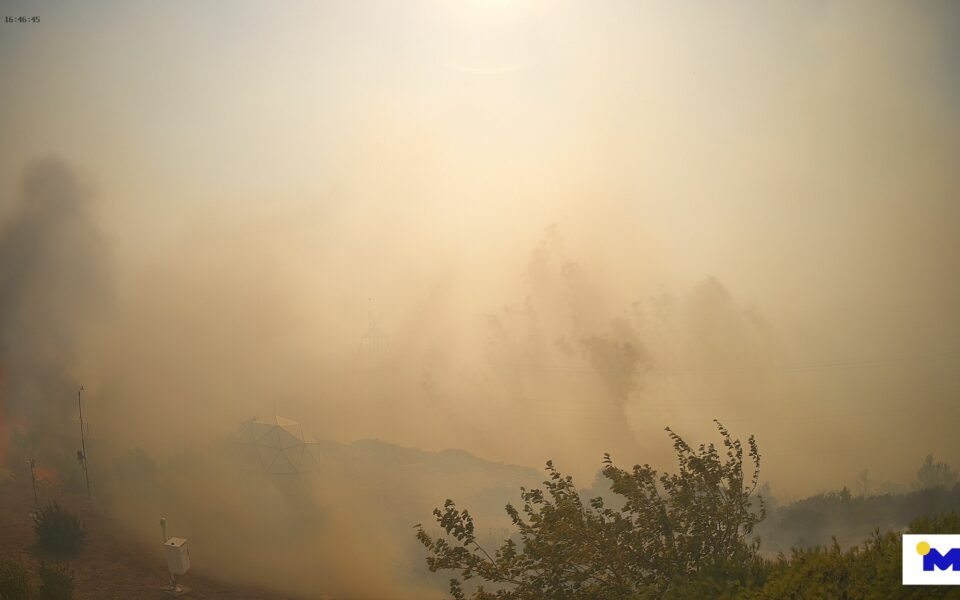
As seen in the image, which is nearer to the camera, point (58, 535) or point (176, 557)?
point (176, 557)

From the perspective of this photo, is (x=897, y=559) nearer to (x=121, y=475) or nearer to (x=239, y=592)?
(x=239, y=592)

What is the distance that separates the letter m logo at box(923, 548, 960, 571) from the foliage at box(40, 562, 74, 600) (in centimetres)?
1835

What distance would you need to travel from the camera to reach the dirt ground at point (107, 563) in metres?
17.2

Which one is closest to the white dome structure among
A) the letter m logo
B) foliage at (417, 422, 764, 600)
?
foliage at (417, 422, 764, 600)

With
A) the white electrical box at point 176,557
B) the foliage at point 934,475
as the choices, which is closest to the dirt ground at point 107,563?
the white electrical box at point 176,557

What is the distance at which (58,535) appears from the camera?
1833cm

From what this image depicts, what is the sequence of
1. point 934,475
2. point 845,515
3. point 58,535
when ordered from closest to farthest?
point 58,535, point 845,515, point 934,475

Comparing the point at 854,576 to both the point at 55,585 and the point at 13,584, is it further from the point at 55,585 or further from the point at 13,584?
the point at 13,584

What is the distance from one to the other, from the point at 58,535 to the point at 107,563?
5.55 ft

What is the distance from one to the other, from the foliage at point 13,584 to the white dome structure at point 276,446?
11.1m

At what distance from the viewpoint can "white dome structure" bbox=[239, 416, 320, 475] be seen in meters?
26.3

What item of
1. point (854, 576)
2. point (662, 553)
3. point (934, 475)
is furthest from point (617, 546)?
point (934, 475)

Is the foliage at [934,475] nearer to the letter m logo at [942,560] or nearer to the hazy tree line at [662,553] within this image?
the hazy tree line at [662,553]

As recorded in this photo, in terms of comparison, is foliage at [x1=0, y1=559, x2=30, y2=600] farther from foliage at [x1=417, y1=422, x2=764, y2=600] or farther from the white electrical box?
foliage at [x1=417, y1=422, x2=764, y2=600]
